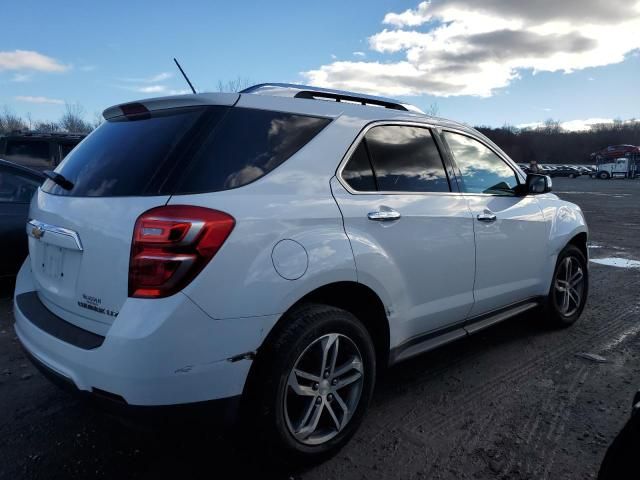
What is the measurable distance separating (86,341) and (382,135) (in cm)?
188

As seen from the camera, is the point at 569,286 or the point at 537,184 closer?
the point at 537,184

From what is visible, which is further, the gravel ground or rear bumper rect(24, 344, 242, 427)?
the gravel ground

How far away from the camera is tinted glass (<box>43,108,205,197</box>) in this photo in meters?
2.18

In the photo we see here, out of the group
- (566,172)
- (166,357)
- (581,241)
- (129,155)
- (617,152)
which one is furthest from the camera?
(617,152)

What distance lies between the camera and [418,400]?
314 centimetres

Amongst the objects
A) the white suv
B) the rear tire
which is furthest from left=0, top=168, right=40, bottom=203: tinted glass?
the rear tire

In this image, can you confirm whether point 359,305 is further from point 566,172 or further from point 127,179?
point 566,172

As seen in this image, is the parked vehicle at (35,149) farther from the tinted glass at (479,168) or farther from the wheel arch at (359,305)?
the wheel arch at (359,305)

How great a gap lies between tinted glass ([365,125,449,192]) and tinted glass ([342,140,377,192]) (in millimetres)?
53

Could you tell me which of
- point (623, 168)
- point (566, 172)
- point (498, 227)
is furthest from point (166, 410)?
point (566, 172)

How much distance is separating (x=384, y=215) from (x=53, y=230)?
1.65 metres

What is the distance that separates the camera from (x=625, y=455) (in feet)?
5.05

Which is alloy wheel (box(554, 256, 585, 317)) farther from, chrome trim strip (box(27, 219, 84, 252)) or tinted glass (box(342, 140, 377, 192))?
chrome trim strip (box(27, 219, 84, 252))

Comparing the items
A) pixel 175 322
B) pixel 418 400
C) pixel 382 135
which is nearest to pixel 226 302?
pixel 175 322
